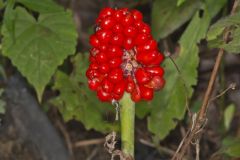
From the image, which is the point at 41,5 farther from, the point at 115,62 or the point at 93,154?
the point at 93,154

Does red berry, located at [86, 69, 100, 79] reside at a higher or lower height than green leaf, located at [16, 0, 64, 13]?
lower

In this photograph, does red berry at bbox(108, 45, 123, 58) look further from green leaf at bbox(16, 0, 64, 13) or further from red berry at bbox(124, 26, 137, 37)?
green leaf at bbox(16, 0, 64, 13)

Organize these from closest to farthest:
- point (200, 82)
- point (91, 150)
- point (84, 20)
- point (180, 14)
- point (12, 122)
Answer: point (180, 14) < point (12, 122) < point (91, 150) < point (200, 82) < point (84, 20)

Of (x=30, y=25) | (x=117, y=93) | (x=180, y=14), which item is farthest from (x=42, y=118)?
(x=117, y=93)

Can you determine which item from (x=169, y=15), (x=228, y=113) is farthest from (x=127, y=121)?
(x=228, y=113)

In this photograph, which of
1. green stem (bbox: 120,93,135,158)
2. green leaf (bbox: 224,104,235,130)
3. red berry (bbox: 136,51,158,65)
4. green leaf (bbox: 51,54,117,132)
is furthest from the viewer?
green leaf (bbox: 224,104,235,130)

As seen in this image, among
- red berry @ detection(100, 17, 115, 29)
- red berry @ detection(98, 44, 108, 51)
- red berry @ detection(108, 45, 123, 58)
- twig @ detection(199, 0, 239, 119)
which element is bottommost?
twig @ detection(199, 0, 239, 119)

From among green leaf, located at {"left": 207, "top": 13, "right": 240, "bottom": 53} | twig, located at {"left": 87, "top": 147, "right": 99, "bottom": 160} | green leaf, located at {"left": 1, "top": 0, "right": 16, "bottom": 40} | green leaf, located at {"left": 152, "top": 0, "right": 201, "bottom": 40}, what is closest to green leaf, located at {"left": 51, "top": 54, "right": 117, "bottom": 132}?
twig, located at {"left": 87, "top": 147, "right": 99, "bottom": 160}

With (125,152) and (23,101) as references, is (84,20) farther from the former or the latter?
(125,152)
